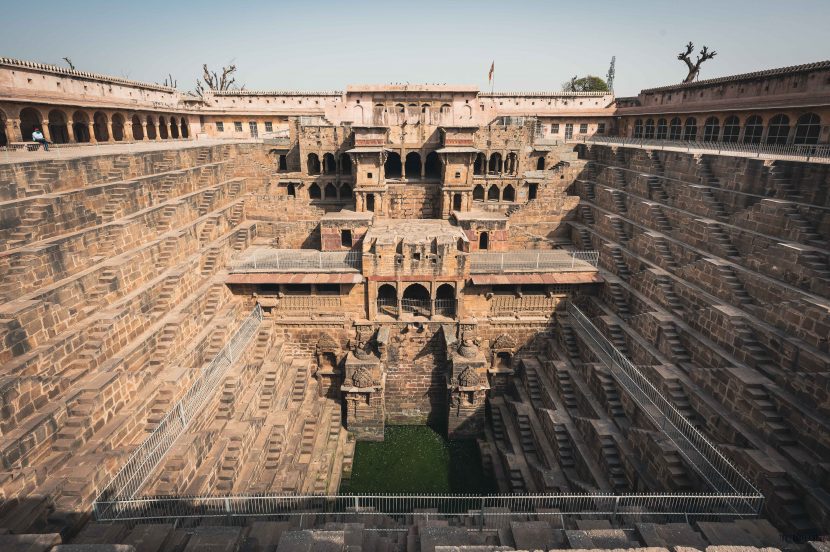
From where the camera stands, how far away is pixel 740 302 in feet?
49.4

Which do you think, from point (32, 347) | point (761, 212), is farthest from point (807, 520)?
point (32, 347)

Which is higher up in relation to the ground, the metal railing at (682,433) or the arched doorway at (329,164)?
the arched doorway at (329,164)

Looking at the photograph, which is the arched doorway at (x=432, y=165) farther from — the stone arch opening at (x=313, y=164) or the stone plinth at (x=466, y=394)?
the stone plinth at (x=466, y=394)

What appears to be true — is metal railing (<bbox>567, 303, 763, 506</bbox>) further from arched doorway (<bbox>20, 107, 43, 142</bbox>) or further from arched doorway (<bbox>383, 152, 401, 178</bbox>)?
arched doorway (<bbox>20, 107, 43, 142</bbox>)

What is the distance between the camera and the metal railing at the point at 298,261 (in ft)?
68.9

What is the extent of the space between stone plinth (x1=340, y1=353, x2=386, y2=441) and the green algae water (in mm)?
701

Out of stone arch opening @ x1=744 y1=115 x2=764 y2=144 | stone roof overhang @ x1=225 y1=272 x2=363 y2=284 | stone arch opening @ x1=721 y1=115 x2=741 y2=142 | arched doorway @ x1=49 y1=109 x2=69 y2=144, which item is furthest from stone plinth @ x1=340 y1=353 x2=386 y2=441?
stone arch opening @ x1=721 y1=115 x2=741 y2=142

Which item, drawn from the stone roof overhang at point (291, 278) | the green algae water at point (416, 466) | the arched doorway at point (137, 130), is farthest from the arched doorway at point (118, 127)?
the green algae water at point (416, 466)

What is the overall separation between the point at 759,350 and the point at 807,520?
16.7ft

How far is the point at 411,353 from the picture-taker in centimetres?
2189

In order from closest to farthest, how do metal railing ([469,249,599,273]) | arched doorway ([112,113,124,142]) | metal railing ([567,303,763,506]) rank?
metal railing ([567,303,763,506])
metal railing ([469,249,599,273])
arched doorway ([112,113,124,142])

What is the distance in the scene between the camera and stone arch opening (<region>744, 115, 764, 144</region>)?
87.5 ft

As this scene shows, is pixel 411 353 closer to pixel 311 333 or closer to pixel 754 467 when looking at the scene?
pixel 311 333

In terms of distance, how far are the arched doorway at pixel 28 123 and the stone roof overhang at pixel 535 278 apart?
1173 inches
